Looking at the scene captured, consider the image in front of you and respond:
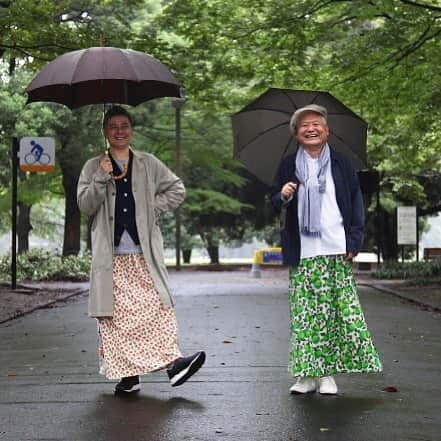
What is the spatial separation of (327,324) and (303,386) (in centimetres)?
43

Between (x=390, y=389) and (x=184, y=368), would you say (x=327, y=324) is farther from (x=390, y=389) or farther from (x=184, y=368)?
(x=184, y=368)

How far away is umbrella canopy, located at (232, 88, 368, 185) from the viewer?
779cm

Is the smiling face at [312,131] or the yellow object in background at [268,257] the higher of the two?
the smiling face at [312,131]

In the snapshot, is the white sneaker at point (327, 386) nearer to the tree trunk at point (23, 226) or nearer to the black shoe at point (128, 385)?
the black shoe at point (128, 385)

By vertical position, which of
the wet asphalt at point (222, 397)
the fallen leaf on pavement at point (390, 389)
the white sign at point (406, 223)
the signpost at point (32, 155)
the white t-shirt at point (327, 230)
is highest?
the signpost at point (32, 155)

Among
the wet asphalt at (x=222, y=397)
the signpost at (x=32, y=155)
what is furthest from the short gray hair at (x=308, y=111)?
the signpost at (x=32, y=155)

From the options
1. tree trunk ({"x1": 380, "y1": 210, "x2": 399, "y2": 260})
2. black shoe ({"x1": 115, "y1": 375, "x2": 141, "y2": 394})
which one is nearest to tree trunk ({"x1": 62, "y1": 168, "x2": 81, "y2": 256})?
tree trunk ({"x1": 380, "y1": 210, "x2": 399, "y2": 260})

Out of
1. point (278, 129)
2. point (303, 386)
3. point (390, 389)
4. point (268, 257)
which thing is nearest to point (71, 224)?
point (268, 257)

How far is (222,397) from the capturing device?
7027 millimetres

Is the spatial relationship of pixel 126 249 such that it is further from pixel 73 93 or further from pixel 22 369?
pixel 22 369

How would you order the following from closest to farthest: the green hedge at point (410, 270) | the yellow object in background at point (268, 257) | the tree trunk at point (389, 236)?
1. the green hedge at point (410, 270)
2. the tree trunk at point (389, 236)
3. the yellow object in background at point (268, 257)

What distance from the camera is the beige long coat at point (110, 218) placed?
714 centimetres

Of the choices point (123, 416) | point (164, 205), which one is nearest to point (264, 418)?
point (123, 416)

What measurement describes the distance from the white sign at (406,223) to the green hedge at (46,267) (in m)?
8.49
